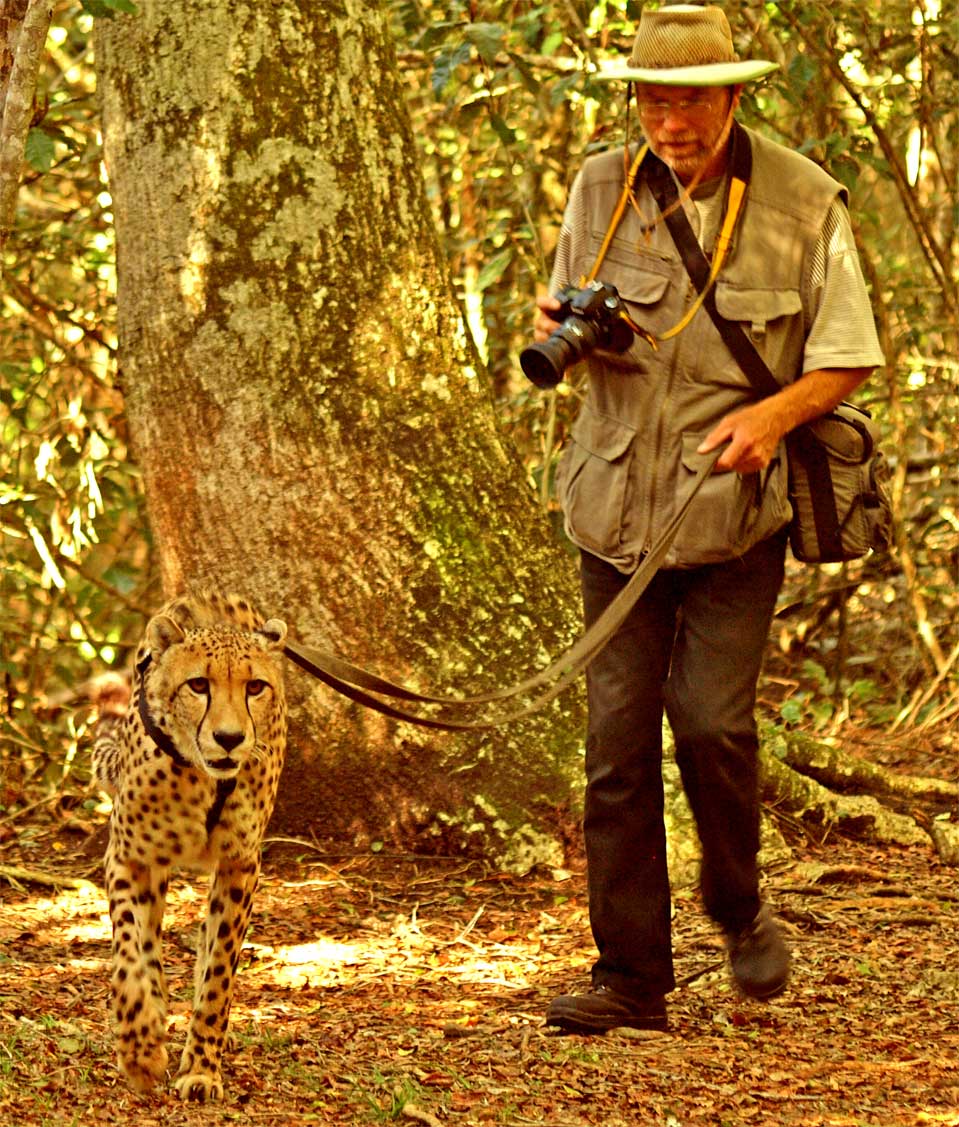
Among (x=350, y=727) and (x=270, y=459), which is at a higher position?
(x=270, y=459)

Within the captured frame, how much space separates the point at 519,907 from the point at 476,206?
209 inches

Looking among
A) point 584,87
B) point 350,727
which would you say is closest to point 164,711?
point 350,727

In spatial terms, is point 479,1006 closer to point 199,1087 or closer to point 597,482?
point 199,1087

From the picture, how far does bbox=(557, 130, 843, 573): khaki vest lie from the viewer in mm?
4312

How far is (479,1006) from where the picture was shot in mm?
4945

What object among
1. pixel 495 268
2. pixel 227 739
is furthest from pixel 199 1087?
pixel 495 268

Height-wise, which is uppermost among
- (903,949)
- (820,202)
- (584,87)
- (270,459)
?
(584,87)

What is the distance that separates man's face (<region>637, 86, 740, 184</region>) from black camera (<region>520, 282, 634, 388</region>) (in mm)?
372

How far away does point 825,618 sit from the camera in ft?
31.5

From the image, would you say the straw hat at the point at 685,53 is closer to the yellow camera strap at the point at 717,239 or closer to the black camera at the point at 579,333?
the yellow camera strap at the point at 717,239

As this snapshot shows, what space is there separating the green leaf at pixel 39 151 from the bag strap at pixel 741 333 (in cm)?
278

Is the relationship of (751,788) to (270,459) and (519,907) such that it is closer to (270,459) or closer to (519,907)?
(519,907)

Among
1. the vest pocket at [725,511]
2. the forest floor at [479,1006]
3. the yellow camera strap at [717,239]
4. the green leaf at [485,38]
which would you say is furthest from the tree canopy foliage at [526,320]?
the vest pocket at [725,511]

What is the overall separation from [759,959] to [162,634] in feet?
6.16
